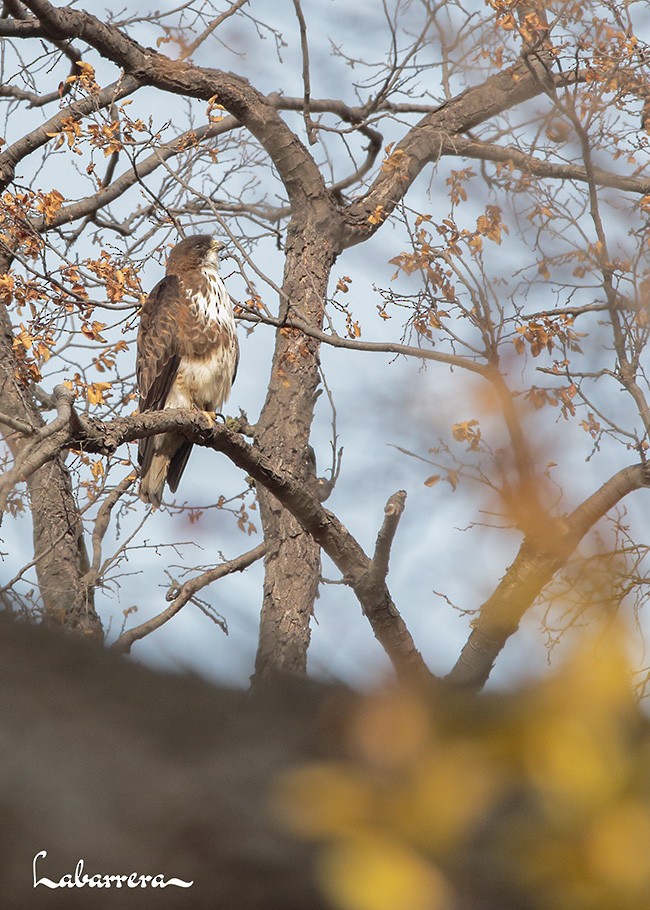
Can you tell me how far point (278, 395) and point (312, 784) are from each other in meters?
6.74

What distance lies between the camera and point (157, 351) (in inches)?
306

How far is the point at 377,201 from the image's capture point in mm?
8555

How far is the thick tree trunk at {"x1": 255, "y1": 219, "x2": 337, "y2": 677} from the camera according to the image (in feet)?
23.7

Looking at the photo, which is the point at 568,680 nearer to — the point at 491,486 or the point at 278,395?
the point at 491,486

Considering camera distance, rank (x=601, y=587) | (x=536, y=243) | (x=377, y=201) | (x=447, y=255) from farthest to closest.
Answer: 1. (x=377, y=201)
2. (x=447, y=255)
3. (x=536, y=243)
4. (x=601, y=587)

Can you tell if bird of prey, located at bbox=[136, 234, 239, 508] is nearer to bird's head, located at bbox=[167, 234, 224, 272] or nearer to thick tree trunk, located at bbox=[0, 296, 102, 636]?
bird's head, located at bbox=[167, 234, 224, 272]

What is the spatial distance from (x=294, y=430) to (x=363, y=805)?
21.6 ft

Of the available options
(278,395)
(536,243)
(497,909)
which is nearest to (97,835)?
(497,909)

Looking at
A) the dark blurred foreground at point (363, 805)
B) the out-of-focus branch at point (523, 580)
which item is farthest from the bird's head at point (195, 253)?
the dark blurred foreground at point (363, 805)

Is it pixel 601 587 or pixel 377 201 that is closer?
pixel 601 587

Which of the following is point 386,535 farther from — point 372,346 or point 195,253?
point 195,253

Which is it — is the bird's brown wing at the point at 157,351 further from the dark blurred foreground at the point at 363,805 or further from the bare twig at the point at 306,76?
the dark blurred foreground at the point at 363,805
